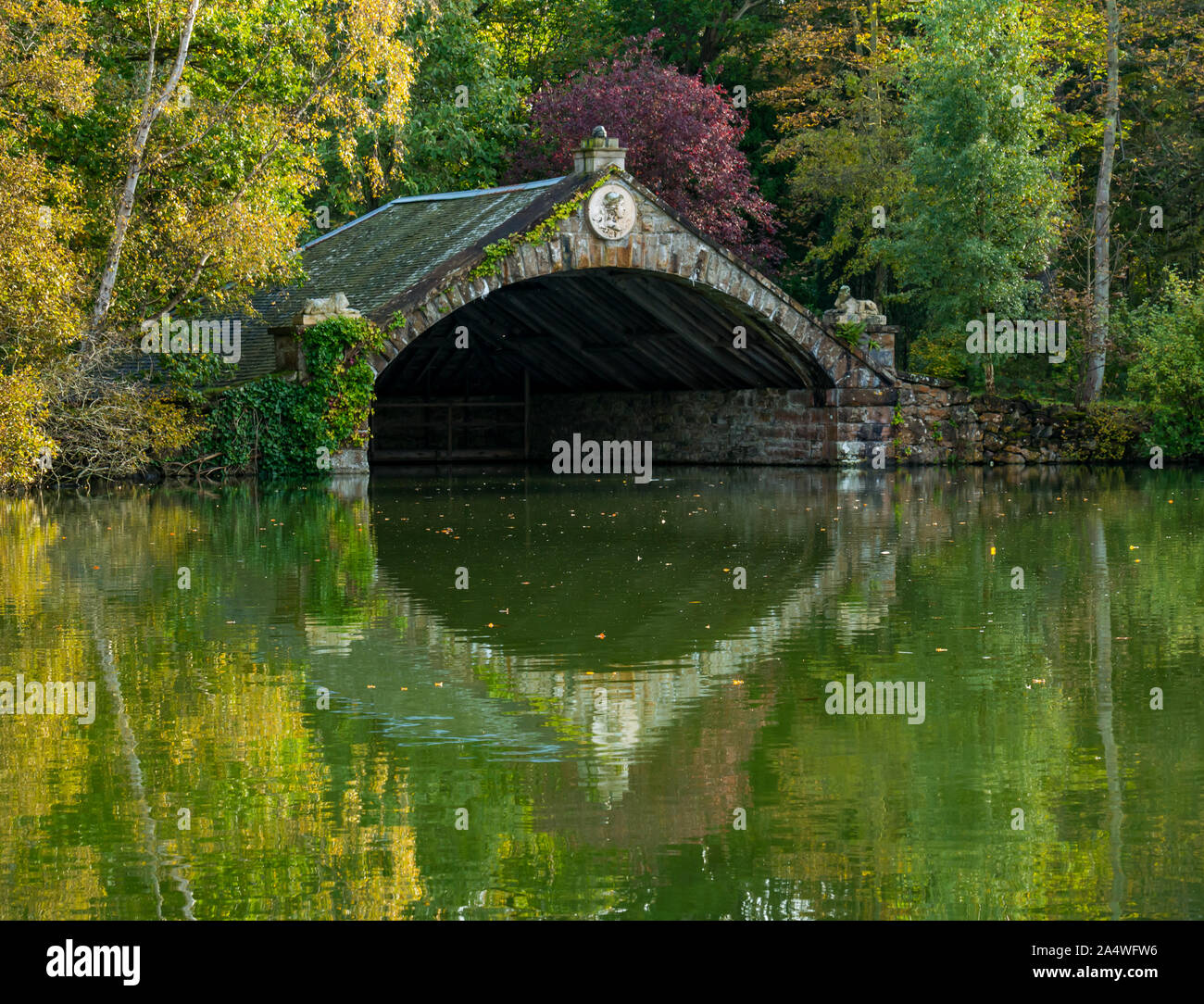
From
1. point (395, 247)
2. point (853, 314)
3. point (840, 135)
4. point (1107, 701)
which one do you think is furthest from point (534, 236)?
point (1107, 701)

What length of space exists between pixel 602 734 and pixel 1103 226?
32.5 metres

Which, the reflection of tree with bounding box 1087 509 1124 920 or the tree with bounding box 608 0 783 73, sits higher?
the tree with bounding box 608 0 783 73

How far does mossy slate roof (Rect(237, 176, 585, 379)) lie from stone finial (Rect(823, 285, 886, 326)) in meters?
Result: 6.35

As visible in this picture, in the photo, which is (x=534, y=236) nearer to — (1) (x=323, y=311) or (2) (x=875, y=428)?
(1) (x=323, y=311)

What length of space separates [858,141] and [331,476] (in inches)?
663

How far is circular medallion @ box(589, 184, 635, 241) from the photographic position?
29.4 m

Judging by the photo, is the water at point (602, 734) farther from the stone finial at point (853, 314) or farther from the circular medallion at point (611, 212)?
the stone finial at point (853, 314)

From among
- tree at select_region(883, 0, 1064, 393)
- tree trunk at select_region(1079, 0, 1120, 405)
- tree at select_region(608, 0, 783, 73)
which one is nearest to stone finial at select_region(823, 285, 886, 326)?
tree at select_region(883, 0, 1064, 393)

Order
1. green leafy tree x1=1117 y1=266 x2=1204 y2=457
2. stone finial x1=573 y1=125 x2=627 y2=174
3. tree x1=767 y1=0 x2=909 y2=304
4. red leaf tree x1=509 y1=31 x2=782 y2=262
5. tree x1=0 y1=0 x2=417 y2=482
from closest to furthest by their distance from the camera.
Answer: tree x1=0 y1=0 x2=417 y2=482
stone finial x1=573 y1=125 x2=627 y2=174
green leafy tree x1=1117 y1=266 x2=1204 y2=457
red leaf tree x1=509 y1=31 x2=782 y2=262
tree x1=767 y1=0 x2=909 y2=304

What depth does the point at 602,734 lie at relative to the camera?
7547 millimetres

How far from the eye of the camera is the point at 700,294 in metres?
31.4

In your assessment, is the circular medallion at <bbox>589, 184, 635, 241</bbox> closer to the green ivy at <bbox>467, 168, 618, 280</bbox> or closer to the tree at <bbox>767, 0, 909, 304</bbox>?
the green ivy at <bbox>467, 168, 618, 280</bbox>

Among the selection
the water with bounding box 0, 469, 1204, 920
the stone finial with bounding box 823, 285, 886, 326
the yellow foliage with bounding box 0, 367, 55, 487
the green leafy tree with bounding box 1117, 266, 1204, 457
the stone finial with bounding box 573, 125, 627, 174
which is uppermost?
the stone finial with bounding box 573, 125, 627, 174

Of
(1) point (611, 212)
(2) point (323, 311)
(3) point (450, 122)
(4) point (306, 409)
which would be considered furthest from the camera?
(3) point (450, 122)
